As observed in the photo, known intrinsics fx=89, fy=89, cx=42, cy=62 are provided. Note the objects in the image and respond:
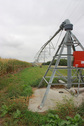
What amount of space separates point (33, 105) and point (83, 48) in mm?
3358

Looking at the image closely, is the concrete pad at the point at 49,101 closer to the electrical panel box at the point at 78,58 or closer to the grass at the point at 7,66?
the electrical panel box at the point at 78,58

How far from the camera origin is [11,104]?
3.02 metres

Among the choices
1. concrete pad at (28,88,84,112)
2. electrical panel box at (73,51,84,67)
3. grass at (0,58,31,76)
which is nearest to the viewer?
concrete pad at (28,88,84,112)

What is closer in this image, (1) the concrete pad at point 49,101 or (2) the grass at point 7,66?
(1) the concrete pad at point 49,101

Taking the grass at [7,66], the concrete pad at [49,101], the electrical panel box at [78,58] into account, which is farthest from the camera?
the grass at [7,66]

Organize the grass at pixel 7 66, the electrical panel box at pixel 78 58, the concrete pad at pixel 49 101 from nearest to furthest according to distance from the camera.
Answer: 1. the concrete pad at pixel 49 101
2. the electrical panel box at pixel 78 58
3. the grass at pixel 7 66

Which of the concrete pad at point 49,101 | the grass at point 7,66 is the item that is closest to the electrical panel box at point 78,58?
the concrete pad at point 49,101

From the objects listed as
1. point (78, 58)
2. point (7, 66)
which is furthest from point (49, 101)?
point (7, 66)

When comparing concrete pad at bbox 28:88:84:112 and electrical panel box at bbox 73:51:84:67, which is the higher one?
electrical panel box at bbox 73:51:84:67

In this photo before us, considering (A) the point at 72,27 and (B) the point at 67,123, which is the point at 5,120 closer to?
(B) the point at 67,123

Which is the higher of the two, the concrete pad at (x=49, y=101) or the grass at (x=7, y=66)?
the grass at (x=7, y=66)

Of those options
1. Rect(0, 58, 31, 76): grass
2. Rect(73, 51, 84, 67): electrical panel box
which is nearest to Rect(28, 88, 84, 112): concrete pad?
Rect(73, 51, 84, 67): electrical panel box

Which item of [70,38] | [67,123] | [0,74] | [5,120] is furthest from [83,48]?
[0,74]

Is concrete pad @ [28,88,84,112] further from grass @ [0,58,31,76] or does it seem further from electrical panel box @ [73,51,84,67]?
grass @ [0,58,31,76]
